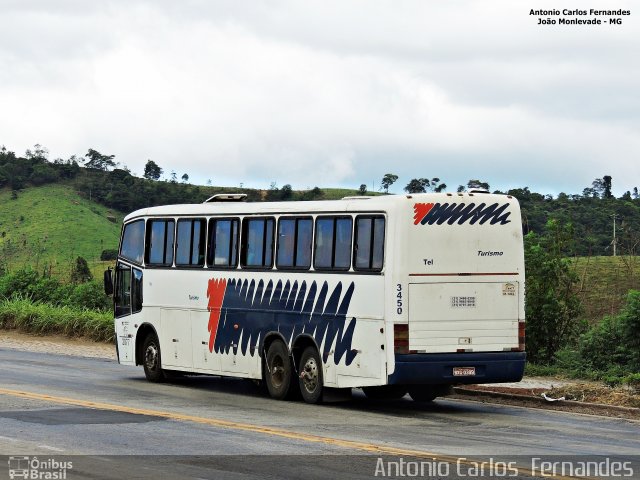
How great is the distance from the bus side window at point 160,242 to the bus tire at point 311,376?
15.7ft

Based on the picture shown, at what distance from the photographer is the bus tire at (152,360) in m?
25.0

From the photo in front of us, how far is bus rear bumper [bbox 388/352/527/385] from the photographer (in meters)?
18.8

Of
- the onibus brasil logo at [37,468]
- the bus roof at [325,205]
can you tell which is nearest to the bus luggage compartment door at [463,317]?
the bus roof at [325,205]

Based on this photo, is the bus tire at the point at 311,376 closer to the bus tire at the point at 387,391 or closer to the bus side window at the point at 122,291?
the bus tire at the point at 387,391

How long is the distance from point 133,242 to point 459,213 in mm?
8754

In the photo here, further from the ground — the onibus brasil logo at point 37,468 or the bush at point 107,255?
the bush at point 107,255

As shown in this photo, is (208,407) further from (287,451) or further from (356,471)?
(356,471)

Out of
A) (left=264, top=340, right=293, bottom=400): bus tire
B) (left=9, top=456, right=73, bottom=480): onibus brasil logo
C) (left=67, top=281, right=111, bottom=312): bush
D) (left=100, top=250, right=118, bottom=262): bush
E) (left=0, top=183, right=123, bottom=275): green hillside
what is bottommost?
(left=9, top=456, right=73, bottom=480): onibus brasil logo

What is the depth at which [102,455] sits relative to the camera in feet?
45.9

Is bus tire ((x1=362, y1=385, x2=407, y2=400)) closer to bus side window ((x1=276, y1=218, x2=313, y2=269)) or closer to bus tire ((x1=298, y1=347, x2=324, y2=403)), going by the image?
bus tire ((x1=298, y1=347, x2=324, y2=403))

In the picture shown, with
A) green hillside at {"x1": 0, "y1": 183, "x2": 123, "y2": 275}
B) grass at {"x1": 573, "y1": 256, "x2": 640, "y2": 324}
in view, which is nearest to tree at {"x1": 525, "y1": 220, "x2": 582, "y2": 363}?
grass at {"x1": 573, "y1": 256, "x2": 640, "y2": 324}

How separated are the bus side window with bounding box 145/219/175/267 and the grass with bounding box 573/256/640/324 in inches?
435

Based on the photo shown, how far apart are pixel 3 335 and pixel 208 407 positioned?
22.5 metres

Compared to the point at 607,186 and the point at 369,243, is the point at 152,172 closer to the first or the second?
the point at 607,186
